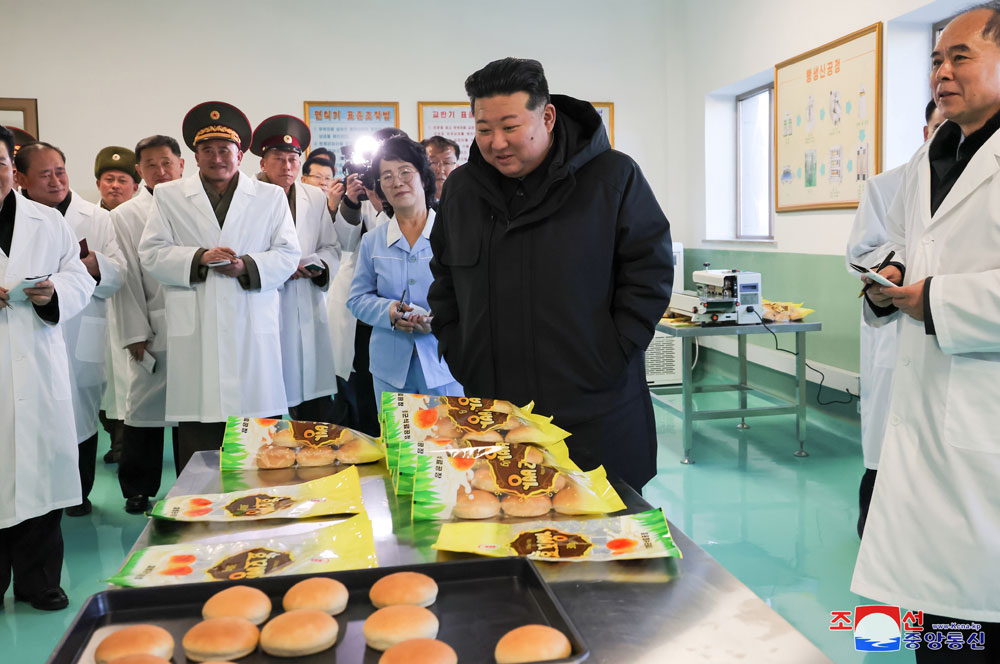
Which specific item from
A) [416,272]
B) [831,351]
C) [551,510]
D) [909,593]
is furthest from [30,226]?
[831,351]

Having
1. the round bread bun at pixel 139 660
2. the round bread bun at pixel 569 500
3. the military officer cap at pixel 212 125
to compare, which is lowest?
the round bread bun at pixel 139 660

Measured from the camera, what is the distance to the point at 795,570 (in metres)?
2.65

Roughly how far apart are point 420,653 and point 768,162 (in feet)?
18.8

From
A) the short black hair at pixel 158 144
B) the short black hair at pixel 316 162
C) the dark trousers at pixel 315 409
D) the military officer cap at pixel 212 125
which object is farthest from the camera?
the short black hair at pixel 316 162

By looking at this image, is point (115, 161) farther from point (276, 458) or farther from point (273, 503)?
point (273, 503)

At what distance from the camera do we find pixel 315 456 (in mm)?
1462

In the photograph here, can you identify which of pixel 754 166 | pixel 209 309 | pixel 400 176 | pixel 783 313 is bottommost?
pixel 783 313

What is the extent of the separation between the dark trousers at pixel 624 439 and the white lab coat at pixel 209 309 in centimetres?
164

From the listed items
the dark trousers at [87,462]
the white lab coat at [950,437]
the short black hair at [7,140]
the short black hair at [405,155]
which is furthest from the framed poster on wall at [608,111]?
the white lab coat at [950,437]

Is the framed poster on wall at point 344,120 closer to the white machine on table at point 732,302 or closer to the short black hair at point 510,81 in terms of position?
the white machine on table at point 732,302

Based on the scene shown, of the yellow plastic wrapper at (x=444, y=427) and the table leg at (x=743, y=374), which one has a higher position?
the yellow plastic wrapper at (x=444, y=427)

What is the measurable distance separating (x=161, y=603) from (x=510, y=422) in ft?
2.20

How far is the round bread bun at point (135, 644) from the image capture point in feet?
2.59

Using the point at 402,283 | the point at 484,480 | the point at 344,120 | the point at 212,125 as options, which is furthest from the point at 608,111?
the point at 484,480
